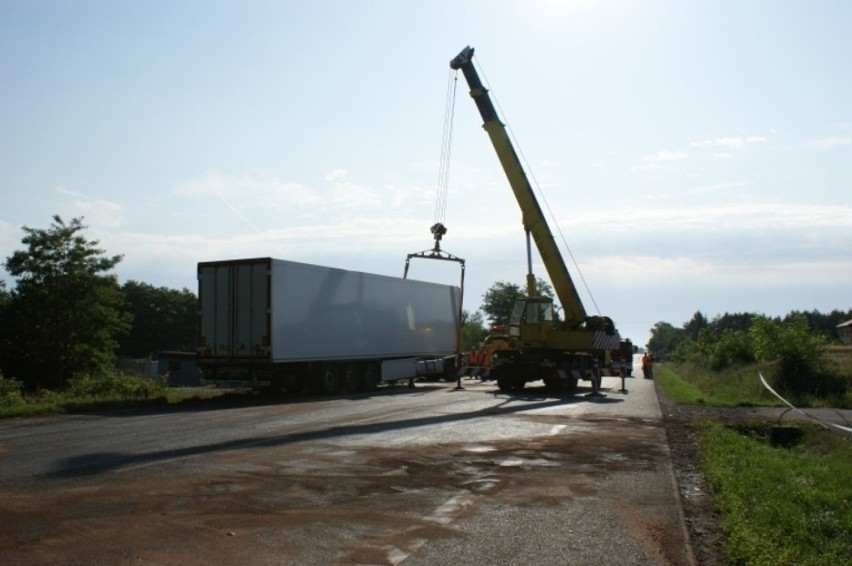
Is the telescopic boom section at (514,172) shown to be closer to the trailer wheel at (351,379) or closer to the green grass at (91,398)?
the trailer wheel at (351,379)

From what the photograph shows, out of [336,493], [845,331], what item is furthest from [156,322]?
[845,331]

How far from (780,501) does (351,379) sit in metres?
20.7

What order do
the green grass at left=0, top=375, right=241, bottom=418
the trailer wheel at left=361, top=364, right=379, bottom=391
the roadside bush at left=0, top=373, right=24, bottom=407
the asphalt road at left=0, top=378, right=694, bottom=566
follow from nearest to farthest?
the asphalt road at left=0, top=378, right=694, bottom=566
the green grass at left=0, top=375, right=241, bottom=418
the roadside bush at left=0, top=373, right=24, bottom=407
the trailer wheel at left=361, top=364, right=379, bottom=391

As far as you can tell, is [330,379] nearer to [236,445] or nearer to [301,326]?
[301,326]

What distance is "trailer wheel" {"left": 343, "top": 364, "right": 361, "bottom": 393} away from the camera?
91.5 ft

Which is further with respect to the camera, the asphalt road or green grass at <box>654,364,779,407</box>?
green grass at <box>654,364,779,407</box>

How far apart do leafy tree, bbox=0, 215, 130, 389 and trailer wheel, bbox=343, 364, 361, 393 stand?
12816 millimetres

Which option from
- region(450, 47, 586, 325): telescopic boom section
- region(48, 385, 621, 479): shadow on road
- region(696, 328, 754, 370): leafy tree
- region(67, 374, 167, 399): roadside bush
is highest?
region(450, 47, 586, 325): telescopic boom section

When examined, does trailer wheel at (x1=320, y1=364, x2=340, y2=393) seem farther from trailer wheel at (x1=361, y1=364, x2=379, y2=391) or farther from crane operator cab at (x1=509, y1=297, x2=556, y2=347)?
crane operator cab at (x1=509, y1=297, x2=556, y2=347)

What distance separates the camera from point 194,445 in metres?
12.5

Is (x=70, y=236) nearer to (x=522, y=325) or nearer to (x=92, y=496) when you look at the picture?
(x=522, y=325)

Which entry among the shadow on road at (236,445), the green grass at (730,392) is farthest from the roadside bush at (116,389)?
the green grass at (730,392)

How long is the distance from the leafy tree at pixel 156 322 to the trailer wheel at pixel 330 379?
2690 inches

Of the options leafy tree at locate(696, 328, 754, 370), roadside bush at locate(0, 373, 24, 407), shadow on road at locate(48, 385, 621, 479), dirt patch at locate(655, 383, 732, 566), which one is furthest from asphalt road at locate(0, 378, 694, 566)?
leafy tree at locate(696, 328, 754, 370)
